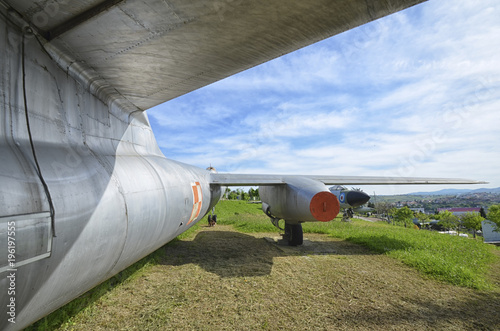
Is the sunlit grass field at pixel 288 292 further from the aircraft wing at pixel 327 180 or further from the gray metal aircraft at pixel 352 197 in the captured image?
the gray metal aircraft at pixel 352 197

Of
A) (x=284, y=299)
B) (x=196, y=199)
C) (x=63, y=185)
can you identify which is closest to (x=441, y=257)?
(x=284, y=299)

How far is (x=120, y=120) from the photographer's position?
2.89 meters

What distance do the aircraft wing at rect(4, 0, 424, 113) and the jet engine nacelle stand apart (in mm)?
3643

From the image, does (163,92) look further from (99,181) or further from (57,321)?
(57,321)

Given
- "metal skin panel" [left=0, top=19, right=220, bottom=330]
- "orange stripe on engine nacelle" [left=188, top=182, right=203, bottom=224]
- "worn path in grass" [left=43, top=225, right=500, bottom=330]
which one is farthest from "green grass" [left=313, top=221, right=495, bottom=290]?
"metal skin panel" [left=0, top=19, right=220, bottom=330]

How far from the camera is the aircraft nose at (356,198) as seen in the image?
36.3 ft

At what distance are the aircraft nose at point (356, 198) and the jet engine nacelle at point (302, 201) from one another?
6553 millimetres

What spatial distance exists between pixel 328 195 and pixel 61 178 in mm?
4409

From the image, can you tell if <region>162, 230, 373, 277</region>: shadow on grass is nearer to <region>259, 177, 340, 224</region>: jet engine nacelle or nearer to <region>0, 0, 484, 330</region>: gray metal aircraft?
<region>259, 177, 340, 224</region>: jet engine nacelle

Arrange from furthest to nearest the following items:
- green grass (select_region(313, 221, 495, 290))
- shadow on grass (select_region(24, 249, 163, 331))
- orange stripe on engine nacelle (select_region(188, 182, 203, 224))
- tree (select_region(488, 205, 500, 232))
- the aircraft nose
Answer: tree (select_region(488, 205, 500, 232)) < the aircraft nose < green grass (select_region(313, 221, 495, 290)) < orange stripe on engine nacelle (select_region(188, 182, 203, 224)) < shadow on grass (select_region(24, 249, 163, 331))

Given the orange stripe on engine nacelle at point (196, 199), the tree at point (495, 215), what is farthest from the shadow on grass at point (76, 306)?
the tree at point (495, 215)

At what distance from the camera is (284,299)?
12.6 feet

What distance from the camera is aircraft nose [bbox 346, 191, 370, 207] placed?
1106 cm

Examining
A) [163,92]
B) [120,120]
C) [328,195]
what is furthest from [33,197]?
[328,195]
